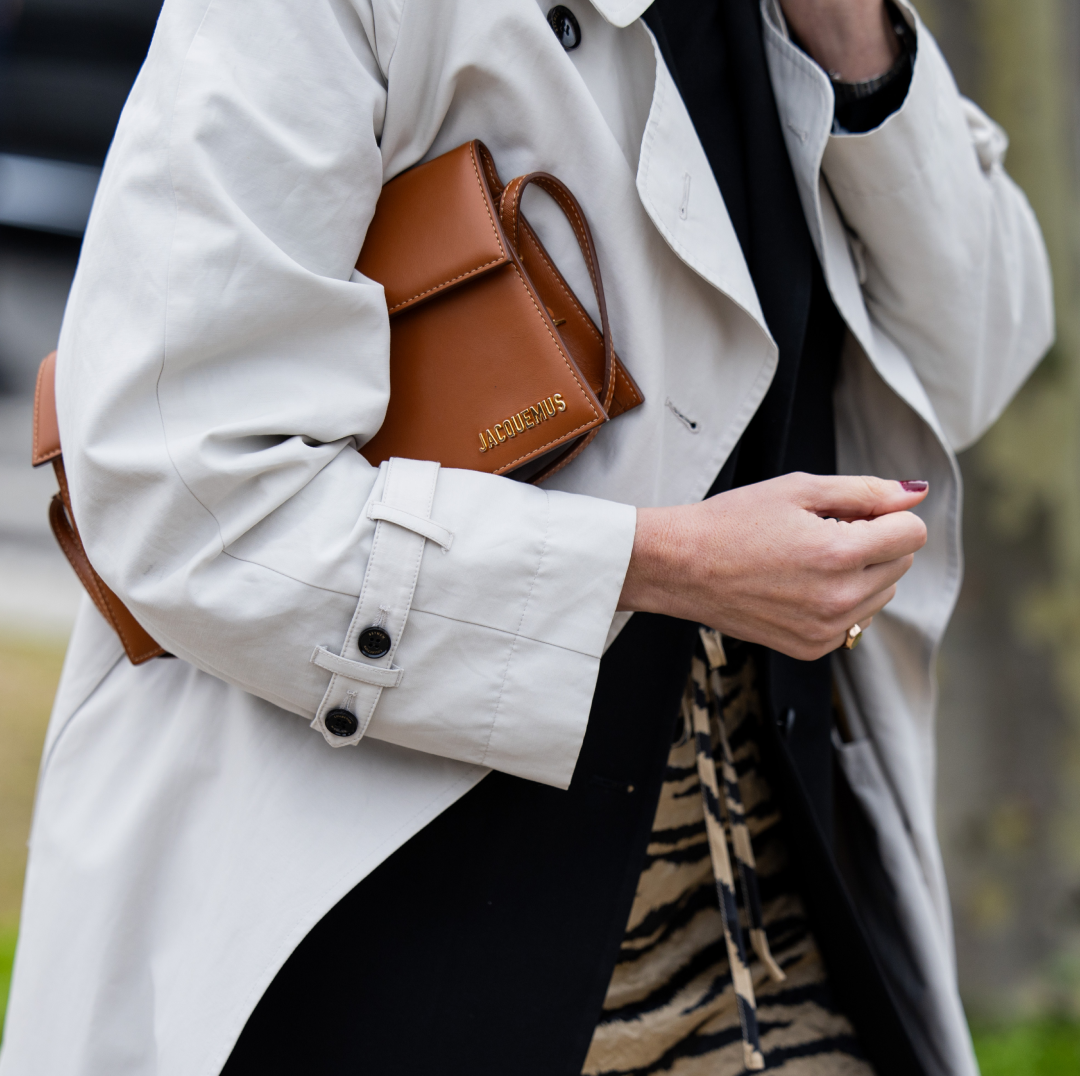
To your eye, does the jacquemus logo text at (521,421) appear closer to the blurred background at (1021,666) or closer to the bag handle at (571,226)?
the bag handle at (571,226)

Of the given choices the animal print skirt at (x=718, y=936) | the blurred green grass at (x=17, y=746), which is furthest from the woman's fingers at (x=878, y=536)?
the blurred green grass at (x=17, y=746)

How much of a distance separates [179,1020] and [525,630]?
0.47m

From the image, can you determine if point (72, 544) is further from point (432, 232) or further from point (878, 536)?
point (878, 536)

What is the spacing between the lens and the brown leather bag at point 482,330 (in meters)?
0.91

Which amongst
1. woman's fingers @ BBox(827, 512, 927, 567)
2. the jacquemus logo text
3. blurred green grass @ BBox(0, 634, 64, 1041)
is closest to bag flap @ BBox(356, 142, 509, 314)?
the jacquemus logo text

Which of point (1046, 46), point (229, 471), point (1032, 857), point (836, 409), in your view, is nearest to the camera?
point (229, 471)

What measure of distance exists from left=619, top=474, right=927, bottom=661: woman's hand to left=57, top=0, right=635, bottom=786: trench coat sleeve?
0.15 feet

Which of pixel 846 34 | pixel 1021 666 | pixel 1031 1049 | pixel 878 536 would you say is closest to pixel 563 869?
pixel 878 536

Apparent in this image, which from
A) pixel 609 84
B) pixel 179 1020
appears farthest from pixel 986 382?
pixel 179 1020

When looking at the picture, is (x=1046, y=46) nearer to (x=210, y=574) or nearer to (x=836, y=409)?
(x=836, y=409)

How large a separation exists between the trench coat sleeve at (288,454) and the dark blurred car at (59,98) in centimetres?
567

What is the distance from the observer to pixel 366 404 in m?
0.89

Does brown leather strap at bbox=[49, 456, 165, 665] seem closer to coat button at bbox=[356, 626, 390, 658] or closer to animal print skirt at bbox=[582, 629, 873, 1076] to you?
coat button at bbox=[356, 626, 390, 658]

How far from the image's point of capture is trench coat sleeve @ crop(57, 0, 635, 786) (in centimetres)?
83
